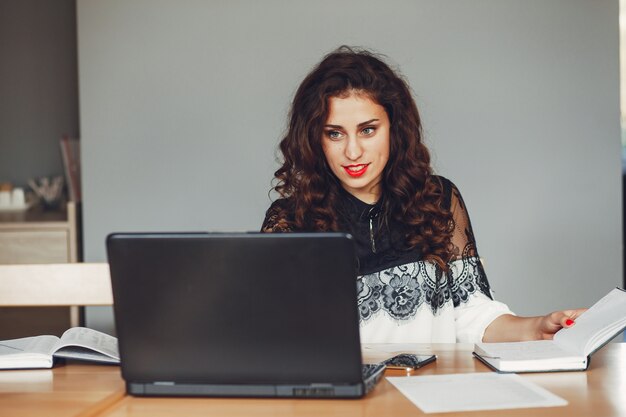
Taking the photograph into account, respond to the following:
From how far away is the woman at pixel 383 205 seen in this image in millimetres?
2025

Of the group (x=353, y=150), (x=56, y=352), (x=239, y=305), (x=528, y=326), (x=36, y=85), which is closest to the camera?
(x=239, y=305)

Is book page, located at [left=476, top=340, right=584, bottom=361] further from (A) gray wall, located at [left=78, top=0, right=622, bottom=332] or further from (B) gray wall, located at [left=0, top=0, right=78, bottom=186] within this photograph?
(B) gray wall, located at [left=0, top=0, right=78, bottom=186]

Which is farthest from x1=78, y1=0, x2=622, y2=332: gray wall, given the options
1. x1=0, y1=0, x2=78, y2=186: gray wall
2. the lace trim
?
the lace trim

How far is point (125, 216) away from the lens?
10.9 ft

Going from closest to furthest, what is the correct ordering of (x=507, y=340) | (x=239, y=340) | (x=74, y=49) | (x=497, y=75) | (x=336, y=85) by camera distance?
(x=239, y=340), (x=507, y=340), (x=336, y=85), (x=497, y=75), (x=74, y=49)

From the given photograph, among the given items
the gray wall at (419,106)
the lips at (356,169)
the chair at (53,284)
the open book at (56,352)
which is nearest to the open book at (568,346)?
the lips at (356,169)

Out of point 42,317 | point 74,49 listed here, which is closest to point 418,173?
point 42,317

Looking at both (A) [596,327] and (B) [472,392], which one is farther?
(A) [596,327]

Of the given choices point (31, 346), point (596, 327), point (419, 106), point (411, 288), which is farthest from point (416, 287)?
point (419, 106)

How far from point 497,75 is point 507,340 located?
1.63 m

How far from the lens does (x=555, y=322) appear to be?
1.64m

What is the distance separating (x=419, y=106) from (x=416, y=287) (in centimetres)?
130

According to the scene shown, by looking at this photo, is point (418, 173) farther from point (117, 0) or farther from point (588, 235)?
point (117, 0)

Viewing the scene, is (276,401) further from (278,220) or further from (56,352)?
(278,220)
